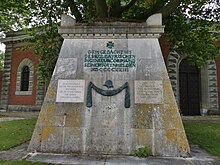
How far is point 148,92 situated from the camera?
5.37m

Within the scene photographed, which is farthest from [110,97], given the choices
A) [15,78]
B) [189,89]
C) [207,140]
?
[15,78]

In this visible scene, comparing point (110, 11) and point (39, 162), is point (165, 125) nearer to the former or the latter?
point (39, 162)

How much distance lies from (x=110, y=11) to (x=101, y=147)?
608 centimetres

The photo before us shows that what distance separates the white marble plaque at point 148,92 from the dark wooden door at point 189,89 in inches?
500

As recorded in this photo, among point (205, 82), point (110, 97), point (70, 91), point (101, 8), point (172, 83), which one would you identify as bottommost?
point (110, 97)

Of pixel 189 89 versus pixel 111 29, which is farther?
pixel 189 89

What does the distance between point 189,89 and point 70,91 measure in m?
14.4

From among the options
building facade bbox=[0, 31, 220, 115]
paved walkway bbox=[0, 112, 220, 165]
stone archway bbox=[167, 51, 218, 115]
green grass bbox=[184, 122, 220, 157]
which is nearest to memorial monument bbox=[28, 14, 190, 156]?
paved walkway bbox=[0, 112, 220, 165]

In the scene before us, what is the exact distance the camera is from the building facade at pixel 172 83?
54.5 ft

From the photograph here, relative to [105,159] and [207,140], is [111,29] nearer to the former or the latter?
[105,159]

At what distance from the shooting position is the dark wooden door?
55.9 feet

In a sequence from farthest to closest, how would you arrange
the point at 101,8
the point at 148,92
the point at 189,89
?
the point at 189,89 < the point at 101,8 < the point at 148,92

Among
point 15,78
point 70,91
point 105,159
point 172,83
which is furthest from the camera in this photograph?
point 15,78

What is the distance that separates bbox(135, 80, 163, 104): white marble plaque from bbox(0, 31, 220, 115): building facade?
11.6 meters
